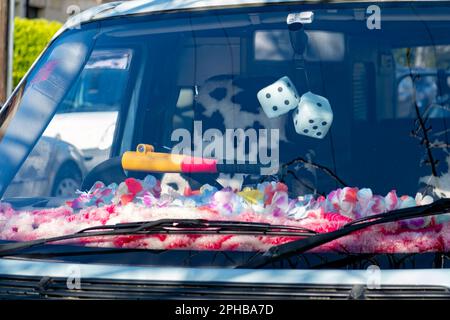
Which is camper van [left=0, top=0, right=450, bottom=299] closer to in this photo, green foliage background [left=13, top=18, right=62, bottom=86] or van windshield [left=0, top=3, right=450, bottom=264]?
van windshield [left=0, top=3, right=450, bottom=264]

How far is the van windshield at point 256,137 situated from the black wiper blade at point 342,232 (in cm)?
3

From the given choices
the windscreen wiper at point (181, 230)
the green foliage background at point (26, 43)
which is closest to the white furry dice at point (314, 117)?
the windscreen wiper at point (181, 230)

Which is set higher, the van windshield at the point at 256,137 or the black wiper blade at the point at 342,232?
the van windshield at the point at 256,137

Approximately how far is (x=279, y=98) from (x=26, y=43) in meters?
19.8

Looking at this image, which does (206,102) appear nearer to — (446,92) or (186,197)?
(186,197)

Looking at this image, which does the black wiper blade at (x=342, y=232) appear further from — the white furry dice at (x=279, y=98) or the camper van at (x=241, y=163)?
the white furry dice at (x=279, y=98)

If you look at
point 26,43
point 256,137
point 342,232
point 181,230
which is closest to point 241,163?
point 256,137

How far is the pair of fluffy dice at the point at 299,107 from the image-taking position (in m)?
3.60

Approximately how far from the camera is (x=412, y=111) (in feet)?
13.4

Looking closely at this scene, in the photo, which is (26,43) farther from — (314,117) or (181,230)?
(181,230)

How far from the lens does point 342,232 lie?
303cm

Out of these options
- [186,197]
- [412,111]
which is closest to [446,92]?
[412,111]

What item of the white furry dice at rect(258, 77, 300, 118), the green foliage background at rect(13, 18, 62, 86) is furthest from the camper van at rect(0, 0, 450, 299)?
the green foliage background at rect(13, 18, 62, 86)
